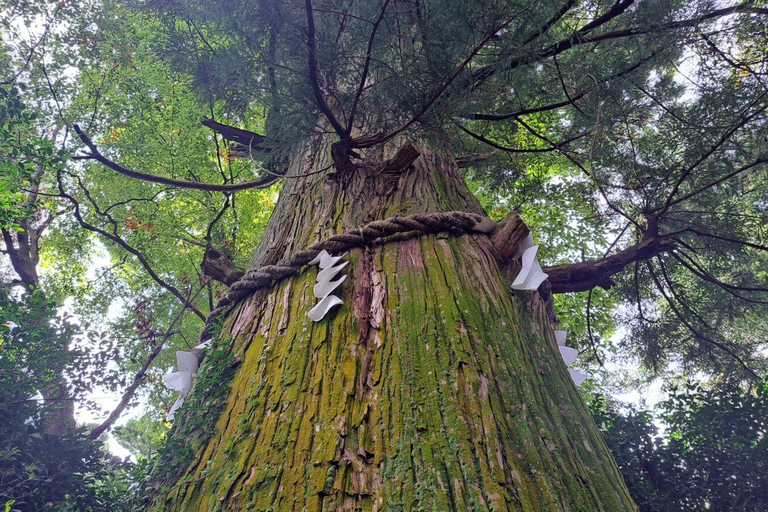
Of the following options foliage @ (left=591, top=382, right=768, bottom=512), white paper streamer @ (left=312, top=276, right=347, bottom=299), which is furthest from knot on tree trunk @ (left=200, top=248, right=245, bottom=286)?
foliage @ (left=591, top=382, right=768, bottom=512)

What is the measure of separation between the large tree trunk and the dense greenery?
25 cm

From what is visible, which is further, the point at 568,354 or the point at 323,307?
the point at 568,354

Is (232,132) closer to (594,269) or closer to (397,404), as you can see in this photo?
(594,269)

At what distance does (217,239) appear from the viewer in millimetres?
5484

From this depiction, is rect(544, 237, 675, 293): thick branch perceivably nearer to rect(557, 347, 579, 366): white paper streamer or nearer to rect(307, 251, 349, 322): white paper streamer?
rect(557, 347, 579, 366): white paper streamer

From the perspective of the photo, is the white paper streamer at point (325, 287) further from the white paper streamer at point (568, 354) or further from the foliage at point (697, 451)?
the foliage at point (697, 451)

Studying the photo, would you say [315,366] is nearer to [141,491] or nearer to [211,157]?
[141,491]

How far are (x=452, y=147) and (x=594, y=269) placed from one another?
140cm

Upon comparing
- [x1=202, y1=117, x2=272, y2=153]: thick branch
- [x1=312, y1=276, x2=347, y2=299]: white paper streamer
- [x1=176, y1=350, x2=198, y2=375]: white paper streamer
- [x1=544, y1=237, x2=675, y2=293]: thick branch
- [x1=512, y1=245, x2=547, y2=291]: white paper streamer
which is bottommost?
[x1=176, y1=350, x2=198, y2=375]: white paper streamer

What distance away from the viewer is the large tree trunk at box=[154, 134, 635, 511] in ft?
3.40

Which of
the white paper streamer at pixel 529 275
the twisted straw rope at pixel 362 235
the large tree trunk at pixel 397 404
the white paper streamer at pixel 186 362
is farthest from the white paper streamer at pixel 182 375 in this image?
the white paper streamer at pixel 529 275

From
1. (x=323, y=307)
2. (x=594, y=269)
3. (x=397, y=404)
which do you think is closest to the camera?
(x=397, y=404)

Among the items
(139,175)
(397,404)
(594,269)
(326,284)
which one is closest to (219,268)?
(139,175)

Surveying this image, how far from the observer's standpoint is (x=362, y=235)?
1.84m
